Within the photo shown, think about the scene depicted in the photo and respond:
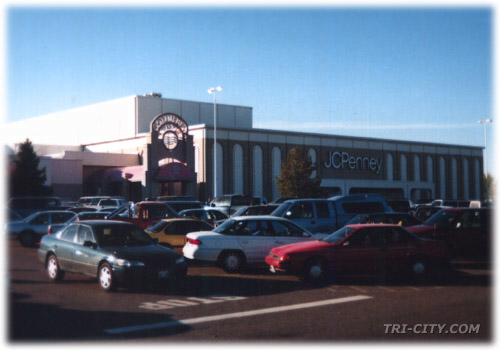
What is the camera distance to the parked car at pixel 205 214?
2267 cm

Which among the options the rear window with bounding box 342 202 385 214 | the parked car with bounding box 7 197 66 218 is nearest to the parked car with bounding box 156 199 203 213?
the parked car with bounding box 7 197 66 218

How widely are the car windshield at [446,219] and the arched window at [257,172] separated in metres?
35.6

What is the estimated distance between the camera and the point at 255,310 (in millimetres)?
9625

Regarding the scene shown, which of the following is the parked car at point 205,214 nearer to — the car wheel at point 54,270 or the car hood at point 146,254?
the car wheel at point 54,270

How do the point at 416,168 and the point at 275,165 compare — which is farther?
the point at 416,168

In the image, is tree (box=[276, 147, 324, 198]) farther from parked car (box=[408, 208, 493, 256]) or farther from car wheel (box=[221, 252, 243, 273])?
car wheel (box=[221, 252, 243, 273])

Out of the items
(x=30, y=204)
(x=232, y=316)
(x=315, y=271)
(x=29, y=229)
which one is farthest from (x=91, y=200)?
(x=232, y=316)

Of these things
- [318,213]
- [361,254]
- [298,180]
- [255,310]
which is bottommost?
[255,310]

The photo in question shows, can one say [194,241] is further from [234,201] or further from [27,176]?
[27,176]

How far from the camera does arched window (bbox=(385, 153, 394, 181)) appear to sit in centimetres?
6228

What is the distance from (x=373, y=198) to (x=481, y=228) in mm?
5467

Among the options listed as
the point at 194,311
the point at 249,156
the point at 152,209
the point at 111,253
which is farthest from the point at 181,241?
the point at 249,156

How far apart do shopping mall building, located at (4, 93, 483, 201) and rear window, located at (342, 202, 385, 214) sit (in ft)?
85.5

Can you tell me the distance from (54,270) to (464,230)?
11.3m
